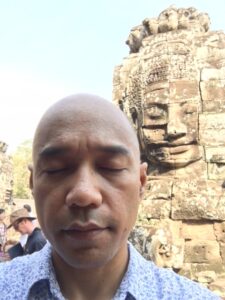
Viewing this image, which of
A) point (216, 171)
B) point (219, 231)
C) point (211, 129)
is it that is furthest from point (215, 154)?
point (219, 231)

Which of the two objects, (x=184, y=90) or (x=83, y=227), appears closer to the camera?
(x=83, y=227)

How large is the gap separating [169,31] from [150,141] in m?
1.81

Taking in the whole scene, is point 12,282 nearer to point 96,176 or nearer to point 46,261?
point 46,261

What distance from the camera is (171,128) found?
676 cm

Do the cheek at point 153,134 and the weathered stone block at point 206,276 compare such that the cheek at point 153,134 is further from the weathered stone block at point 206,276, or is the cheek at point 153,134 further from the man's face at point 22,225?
the man's face at point 22,225

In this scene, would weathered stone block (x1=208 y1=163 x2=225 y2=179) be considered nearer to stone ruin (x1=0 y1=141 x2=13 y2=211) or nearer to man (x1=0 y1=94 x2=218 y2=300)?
man (x1=0 y1=94 x2=218 y2=300)

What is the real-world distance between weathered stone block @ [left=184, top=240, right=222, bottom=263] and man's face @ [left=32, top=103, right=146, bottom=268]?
18.7ft

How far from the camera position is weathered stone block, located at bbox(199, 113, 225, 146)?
6.93 meters

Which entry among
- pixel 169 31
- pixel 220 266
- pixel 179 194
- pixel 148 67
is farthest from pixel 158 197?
pixel 169 31

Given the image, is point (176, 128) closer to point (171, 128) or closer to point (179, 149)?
point (171, 128)

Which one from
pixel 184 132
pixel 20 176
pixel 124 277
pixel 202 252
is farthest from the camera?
pixel 20 176

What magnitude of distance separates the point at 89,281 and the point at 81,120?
0.35 metres

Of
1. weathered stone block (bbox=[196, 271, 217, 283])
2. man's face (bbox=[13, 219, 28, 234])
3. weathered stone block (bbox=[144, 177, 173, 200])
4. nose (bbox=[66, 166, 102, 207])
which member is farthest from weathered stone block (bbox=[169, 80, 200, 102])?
nose (bbox=[66, 166, 102, 207])

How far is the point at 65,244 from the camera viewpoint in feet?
3.13
